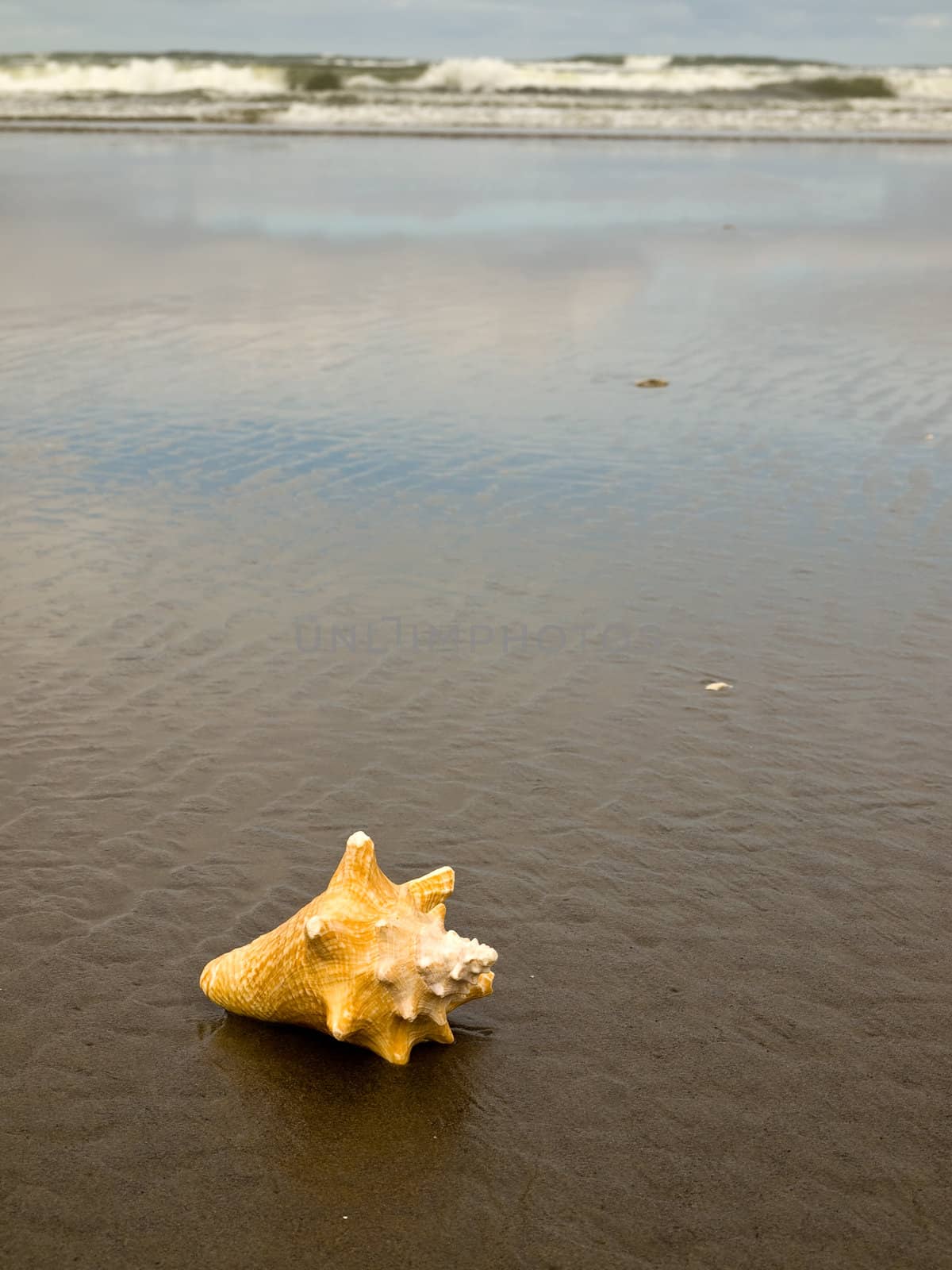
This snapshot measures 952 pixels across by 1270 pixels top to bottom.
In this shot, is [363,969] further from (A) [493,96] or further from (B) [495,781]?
(A) [493,96]

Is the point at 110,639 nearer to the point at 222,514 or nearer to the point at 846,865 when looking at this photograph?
the point at 222,514

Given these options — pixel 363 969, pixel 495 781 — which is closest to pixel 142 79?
pixel 495 781

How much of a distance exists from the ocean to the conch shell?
1636 inches

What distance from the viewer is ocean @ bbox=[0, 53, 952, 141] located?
45.0 metres

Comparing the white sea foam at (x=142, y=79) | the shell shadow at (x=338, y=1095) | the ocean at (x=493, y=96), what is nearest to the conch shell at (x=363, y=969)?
the shell shadow at (x=338, y=1095)

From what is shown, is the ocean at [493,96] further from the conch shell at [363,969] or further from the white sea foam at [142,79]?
the conch shell at [363,969]

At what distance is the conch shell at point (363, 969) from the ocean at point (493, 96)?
4156 cm

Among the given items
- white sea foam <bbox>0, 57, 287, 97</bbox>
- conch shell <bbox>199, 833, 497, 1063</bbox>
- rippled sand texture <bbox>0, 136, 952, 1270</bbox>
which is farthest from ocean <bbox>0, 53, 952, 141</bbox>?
conch shell <bbox>199, 833, 497, 1063</bbox>

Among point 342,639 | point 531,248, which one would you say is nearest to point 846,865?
point 342,639

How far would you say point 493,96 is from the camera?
59344 millimetres

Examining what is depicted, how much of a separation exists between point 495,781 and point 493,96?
195ft

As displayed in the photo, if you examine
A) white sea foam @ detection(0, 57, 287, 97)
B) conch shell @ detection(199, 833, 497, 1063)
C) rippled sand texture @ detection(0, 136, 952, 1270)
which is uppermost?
conch shell @ detection(199, 833, 497, 1063)

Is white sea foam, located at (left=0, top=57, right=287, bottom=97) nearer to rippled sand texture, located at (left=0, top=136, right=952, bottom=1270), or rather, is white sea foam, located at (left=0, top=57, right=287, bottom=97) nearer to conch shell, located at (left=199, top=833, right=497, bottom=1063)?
rippled sand texture, located at (left=0, top=136, right=952, bottom=1270)

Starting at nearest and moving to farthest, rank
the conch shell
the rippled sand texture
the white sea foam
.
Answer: the rippled sand texture → the conch shell → the white sea foam
